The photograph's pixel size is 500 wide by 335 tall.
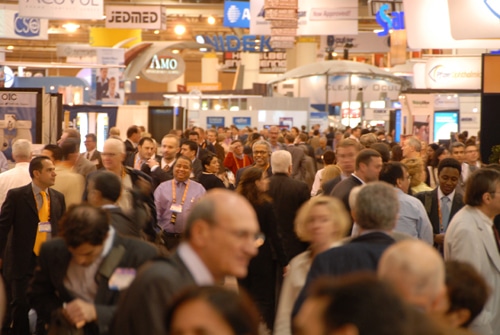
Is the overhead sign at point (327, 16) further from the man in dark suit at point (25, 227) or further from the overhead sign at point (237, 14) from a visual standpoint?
the man in dark suit at point (25, 227)

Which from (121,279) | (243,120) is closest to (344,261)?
(121,279)

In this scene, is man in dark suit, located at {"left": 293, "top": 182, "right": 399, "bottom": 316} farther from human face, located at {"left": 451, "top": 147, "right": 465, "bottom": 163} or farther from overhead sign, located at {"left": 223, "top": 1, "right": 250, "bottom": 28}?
overhead sign, located at {"left": 223, "top": 1, "right": 250, "bottom": 28}

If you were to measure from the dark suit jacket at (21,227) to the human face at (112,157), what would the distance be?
0.76m

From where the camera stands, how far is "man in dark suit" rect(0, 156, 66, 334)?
7.12 m

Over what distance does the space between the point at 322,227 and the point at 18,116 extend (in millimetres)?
8870

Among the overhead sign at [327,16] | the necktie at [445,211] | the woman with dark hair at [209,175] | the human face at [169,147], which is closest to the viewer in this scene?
the necktie at [445,211]

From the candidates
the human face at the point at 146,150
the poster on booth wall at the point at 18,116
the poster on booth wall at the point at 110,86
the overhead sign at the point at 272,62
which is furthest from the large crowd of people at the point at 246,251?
the overhead sign at the point at 272,62

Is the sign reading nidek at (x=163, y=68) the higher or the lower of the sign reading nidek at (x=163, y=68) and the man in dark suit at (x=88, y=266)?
the higher

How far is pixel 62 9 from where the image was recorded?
18.7m

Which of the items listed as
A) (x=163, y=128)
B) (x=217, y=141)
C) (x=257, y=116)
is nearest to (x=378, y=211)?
(x=217, y=141)

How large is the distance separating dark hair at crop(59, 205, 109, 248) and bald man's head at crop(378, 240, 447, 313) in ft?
5.30

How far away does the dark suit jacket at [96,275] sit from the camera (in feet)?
13.3

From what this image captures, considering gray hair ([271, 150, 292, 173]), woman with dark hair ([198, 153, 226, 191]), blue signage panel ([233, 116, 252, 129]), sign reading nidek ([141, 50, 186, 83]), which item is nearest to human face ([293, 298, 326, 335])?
gray hair ([271, 150, 292, 173])

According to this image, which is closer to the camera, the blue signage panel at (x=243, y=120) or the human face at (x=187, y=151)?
the human face at (x=187, y=151)
